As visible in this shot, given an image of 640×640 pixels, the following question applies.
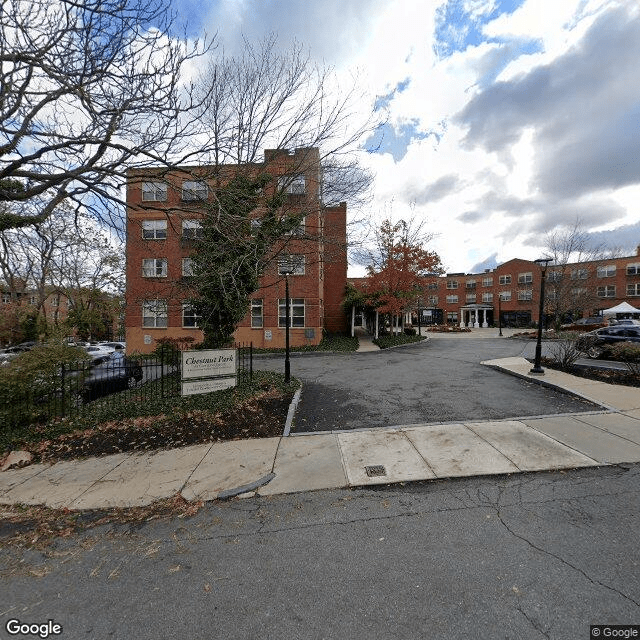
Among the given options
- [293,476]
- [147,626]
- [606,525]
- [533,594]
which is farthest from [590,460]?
[147,626]

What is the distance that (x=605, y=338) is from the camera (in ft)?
48.9

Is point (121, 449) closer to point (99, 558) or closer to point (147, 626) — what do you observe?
point (99, 558)

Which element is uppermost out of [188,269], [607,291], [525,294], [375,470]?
[607,291]

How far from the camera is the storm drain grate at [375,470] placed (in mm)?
4570

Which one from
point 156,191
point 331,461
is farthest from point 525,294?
point 331,461

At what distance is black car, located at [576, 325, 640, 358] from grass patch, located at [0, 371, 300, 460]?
13.3 metres

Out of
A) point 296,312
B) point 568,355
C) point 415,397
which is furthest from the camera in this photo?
point 296,312

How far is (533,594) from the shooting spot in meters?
2.48

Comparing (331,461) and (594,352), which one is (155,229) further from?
(594,352)

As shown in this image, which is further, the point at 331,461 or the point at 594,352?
the point at 594,352

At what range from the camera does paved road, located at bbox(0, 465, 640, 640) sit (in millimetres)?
2301

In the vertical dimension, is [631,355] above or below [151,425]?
above

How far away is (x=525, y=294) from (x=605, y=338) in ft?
142

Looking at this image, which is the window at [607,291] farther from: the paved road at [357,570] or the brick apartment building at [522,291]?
the paved road at [357,570]
